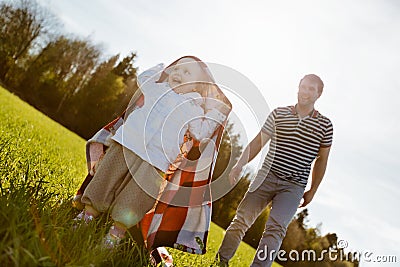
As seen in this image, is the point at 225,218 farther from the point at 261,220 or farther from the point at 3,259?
the point at 3,259

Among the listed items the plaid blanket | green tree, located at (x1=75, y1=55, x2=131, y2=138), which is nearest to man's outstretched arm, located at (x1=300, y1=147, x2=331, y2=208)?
the plaid blanket

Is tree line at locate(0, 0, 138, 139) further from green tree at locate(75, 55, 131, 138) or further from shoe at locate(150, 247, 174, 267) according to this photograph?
shoe at locate(150, 247, 174, 267)

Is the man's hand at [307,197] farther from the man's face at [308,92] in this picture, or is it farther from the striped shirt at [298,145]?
the man's face at [308,92]

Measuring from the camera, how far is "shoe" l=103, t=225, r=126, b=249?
383 cm

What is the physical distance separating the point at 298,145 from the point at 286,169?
0.31 metres

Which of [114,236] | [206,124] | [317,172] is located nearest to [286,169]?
[317,172]

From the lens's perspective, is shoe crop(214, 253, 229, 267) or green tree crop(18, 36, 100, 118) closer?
shoe crop(214, 253, 229, 267)

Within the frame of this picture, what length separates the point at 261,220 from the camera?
34.9m

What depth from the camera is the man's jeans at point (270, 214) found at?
5375 mm

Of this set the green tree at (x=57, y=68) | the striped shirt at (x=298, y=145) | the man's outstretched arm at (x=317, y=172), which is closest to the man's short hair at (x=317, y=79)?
the striped shirt at (x=298, y=145)

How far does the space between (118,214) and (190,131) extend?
961mm

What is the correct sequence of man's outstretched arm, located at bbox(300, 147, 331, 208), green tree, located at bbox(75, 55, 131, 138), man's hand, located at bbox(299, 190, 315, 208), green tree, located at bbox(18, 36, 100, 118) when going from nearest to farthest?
man's outstretched arm, located at bbox(300, 147, 331, 208)
man's hand, located at bbox(299, 190, 315, 208)
green tree, located at bbox(75, 55, 131, 138)
green tree, located at bbox(18, 36, 100, 118)

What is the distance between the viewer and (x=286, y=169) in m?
5.54

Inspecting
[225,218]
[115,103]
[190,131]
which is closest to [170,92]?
[190,131]
